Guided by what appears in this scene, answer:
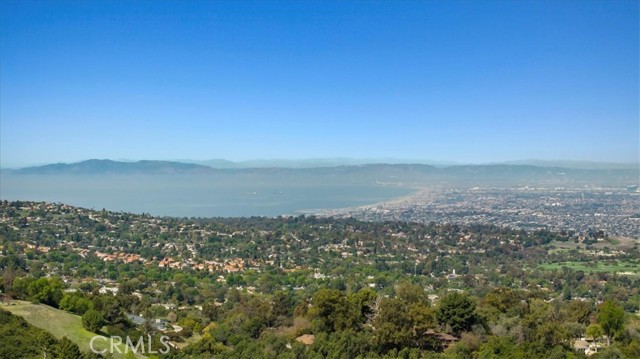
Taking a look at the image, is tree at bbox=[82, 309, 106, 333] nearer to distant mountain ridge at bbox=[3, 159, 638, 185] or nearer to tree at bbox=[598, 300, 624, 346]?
tree at bbox=[598, 300, 624, 346]

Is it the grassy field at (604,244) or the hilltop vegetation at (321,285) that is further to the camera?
the grassy field at (604,244)

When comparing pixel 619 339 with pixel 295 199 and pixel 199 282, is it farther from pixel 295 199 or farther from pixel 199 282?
pixel 295 199

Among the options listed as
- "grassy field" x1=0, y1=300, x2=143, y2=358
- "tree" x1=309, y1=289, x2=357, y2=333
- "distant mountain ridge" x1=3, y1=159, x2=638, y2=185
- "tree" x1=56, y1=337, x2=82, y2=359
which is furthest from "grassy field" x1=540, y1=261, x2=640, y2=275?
"distant mountain ridge" x1=3, y1=159, x2=638, y2=185

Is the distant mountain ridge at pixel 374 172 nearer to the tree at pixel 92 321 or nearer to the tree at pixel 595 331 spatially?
the tree at pixel 595 331

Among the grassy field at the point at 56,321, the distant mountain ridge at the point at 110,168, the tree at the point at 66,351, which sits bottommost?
the grassy field at the point at 56,321

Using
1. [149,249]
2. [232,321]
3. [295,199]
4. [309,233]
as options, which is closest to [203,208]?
[295,199]

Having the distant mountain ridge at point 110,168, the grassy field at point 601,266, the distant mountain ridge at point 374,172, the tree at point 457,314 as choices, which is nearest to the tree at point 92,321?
the tree at point 457,314

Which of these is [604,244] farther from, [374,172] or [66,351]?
[374,172]
